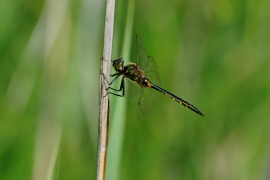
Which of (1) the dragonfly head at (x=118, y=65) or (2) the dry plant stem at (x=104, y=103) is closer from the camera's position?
(2) the dry plant stem at (x=104, y=103)

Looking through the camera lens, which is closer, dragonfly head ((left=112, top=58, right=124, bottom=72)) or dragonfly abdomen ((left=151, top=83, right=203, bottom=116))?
dragonfly head ((left=112, top=58, right=124, bottom=72))

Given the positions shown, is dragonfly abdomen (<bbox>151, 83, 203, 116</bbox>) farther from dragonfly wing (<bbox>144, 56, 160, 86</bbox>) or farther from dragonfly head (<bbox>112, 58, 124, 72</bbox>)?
dragonfly head (<bbox>112, 58, 124, 72</bbox>)

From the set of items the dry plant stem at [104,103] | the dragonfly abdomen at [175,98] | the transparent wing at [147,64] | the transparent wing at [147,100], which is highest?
the transparent wing at [147,64]

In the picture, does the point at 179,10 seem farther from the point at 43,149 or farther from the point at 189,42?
the point at 43,149

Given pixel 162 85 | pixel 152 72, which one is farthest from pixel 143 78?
pixel 162 85

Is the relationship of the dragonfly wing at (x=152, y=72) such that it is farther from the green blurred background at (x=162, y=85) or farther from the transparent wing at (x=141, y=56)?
the green blurred background at (x=162, y=85)

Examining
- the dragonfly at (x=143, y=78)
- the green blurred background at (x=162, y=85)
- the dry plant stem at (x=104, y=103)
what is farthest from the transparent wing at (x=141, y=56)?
the dry plant stem at (x=104, y=103)

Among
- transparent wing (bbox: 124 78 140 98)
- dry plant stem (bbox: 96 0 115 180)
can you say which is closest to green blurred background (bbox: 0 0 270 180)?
transparent wing (bbox: 124 78 140 98)

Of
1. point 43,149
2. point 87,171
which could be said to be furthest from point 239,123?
point 43,149
